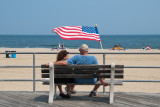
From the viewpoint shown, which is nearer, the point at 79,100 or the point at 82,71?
the point at 82,71

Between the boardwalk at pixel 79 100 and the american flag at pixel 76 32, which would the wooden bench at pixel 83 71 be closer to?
the boardwalk at pixel 79 100

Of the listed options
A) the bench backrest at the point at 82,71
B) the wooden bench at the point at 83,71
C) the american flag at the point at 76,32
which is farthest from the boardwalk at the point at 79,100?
the american flag at the point at 76,32

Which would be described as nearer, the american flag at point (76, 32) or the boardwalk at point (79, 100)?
the boardwalk at point (79, 100)

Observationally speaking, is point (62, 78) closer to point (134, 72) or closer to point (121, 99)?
point (121, 99)

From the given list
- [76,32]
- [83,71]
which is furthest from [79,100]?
[76,32]

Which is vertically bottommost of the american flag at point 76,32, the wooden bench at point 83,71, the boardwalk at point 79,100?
the boardwalk at point 79,100

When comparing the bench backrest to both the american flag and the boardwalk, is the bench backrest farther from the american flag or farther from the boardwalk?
the american flag

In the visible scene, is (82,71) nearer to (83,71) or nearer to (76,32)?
(83,71)

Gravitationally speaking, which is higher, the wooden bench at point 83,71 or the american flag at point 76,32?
the american flag at point 76,32

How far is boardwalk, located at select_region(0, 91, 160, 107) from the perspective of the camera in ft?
16.9

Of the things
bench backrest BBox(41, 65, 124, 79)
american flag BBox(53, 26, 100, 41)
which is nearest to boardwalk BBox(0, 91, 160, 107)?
bench backrest BBox(41, 65, 124, 79)

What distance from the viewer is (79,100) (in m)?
5.47

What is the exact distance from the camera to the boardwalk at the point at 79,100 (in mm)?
5141

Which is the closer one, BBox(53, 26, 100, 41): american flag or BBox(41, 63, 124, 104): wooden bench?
BBox(41, 63, 124, 104): wooden bench
